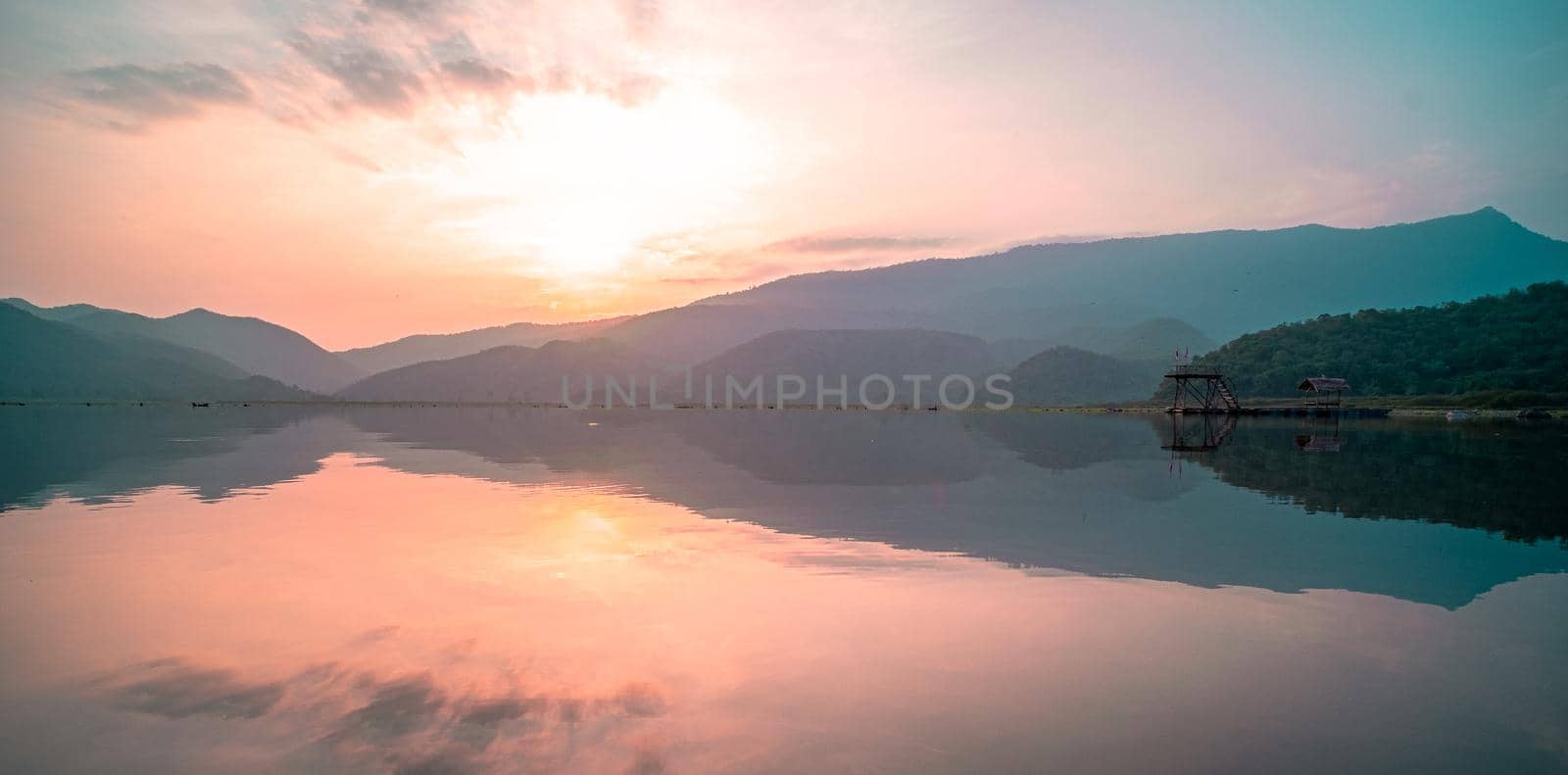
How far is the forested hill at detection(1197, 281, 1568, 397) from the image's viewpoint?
133500mm

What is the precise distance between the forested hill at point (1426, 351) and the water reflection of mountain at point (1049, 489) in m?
93.3

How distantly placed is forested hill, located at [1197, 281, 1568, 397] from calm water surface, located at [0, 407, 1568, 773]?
141296 mm

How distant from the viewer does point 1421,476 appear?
113 ft

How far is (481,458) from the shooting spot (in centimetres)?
4712

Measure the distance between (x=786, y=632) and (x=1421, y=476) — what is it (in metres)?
35.4

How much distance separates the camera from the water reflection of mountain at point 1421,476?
24094mm

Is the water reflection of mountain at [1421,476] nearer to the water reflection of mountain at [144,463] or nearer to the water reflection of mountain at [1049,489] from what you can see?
the water reflection of mountain at [1049,489]

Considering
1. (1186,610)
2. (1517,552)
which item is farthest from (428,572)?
(1517,552)

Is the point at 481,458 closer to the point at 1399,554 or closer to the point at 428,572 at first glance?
the point at 428,572

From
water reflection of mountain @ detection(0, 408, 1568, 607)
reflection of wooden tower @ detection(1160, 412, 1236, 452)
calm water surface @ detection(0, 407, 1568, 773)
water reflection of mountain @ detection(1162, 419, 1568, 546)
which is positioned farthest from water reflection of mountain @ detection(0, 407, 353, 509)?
reflection of wooden tower @ detection(1160, 412, 1236, 452)

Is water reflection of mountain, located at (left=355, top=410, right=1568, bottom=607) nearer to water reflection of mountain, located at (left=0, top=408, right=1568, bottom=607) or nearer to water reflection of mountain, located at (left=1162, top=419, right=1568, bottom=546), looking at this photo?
→ water reflection of mountain, located at (left=0, top=408, right=1568, bottom=607)

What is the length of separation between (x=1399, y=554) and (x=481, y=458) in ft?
142

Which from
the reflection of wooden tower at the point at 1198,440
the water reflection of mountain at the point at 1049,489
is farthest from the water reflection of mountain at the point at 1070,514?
the reflection of wooden tower at the point at 1198,440

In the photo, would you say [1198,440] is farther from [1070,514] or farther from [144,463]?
[144,463]
